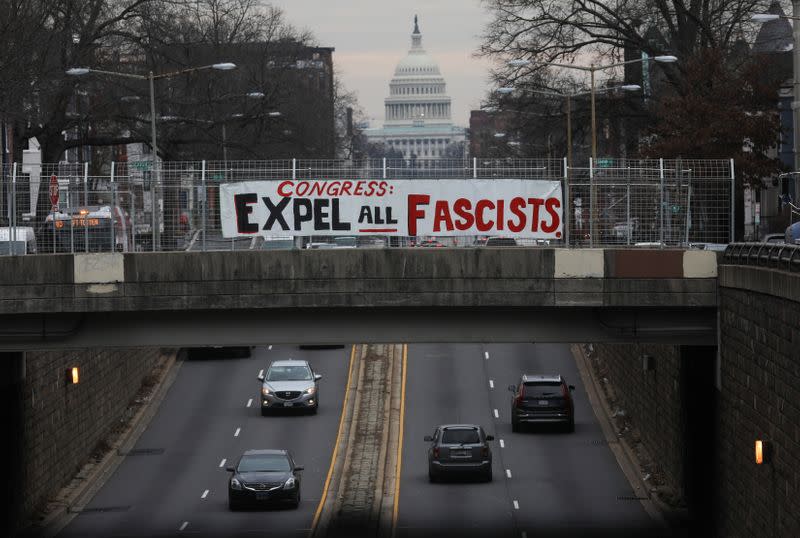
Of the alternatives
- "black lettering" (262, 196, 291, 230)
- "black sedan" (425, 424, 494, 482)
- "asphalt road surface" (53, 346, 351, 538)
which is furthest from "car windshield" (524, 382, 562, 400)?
"black lettering" (262, 196, 291, 230)

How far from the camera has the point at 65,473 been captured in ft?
138

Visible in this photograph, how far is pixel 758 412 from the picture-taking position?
85.1 ft

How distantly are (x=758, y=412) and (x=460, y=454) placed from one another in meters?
17.5

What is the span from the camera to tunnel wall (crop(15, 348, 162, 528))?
122 ft

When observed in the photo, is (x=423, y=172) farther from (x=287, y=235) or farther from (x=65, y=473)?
(x=65, y=473)

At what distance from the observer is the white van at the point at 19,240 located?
32.0 m

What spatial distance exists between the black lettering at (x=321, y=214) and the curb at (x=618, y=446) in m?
10.8

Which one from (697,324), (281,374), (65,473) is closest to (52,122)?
(281,374)

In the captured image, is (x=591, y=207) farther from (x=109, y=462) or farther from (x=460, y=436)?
(x=109, y=462)

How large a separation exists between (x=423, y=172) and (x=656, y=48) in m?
33.0

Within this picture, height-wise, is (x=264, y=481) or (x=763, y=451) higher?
(x=763, y=451)

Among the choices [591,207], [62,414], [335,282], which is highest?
[591,207]

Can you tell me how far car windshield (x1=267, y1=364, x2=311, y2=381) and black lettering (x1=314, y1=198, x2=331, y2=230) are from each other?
883 inches

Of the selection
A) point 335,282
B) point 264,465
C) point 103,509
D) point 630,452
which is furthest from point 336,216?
point 630,452
